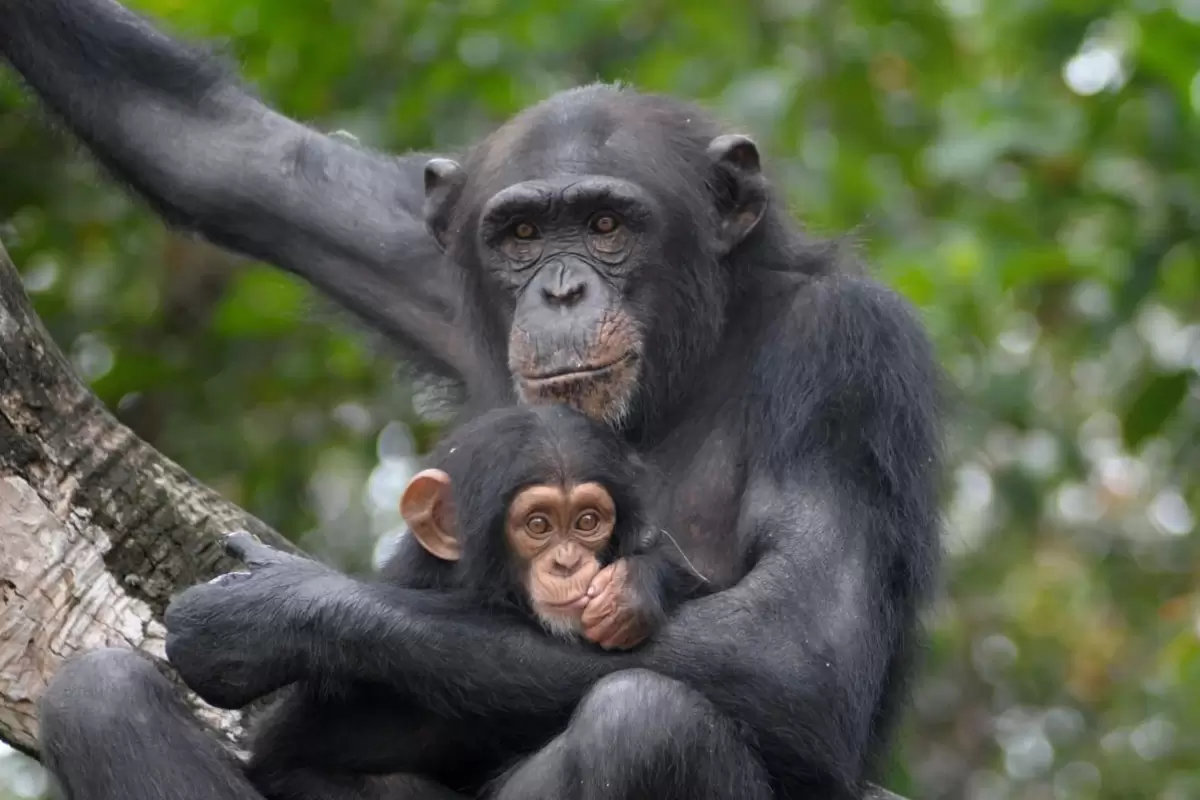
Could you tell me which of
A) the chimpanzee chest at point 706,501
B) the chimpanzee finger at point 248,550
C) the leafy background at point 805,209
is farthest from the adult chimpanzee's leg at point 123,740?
the leafy background at point 805,209

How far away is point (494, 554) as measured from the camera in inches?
197

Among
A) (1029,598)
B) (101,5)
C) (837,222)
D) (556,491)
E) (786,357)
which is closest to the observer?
(556,491)

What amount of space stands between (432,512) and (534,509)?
35 centimetres

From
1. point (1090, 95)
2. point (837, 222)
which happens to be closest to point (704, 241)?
point (837, 222)

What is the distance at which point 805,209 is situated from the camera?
338 inches

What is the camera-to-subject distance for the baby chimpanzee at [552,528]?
487 centimetres

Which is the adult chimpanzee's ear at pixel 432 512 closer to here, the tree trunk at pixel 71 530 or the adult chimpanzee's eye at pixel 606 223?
the tree trunk at pixel 71 530

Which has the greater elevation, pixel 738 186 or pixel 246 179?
pixel 738 186

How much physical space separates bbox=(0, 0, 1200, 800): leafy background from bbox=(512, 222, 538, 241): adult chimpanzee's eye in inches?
51.4

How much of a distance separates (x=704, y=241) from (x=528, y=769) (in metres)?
1.91

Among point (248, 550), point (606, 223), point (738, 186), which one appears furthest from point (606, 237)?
point (248, 550)

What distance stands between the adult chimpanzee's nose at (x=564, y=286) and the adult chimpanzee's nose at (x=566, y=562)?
885mm

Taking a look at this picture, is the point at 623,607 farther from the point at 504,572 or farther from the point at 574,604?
the point at 504,572

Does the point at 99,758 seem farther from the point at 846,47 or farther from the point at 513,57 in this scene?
the point at 846,47
